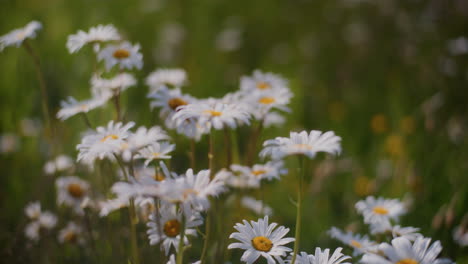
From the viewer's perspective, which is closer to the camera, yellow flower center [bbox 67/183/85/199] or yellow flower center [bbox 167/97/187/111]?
yellow flower center [bbox 167/97/187/111]

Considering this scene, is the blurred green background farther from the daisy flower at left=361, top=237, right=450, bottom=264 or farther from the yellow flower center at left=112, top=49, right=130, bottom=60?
the daisy flower at left=361, top=237, right=450, bottom=264

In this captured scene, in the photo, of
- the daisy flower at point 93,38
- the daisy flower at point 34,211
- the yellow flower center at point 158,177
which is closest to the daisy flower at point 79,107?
the daisy flower at point 93,38

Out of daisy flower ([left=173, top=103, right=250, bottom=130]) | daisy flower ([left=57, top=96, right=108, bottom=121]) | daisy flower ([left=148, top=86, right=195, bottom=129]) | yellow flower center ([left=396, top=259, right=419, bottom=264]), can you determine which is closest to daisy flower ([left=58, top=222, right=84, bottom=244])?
daisy flower ([left=57, top=96, right=108, bottom=121])

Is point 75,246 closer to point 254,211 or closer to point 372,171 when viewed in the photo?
point 254,211

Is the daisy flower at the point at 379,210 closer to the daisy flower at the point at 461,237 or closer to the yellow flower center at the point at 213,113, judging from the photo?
the daisy flower at the point at 461,237

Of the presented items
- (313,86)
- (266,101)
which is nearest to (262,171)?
(266,101)

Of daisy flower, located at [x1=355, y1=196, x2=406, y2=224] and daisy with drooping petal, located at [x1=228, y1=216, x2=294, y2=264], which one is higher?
daisy flower, located at [x1=355, y1=196, x2=406, y2=224]

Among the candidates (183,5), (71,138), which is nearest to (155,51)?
(183,5)
